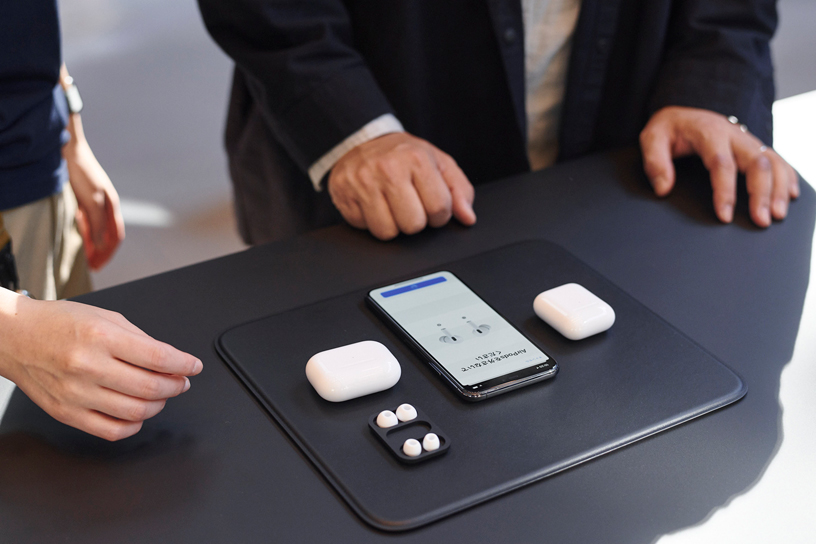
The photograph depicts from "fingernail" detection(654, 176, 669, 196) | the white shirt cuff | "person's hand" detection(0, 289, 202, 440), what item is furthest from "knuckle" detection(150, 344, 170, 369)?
"fingernail" detection(654, 176, 669, 196)

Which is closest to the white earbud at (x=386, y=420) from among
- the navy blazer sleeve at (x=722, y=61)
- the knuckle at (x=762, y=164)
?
the knuckle at (x=762, y=164)

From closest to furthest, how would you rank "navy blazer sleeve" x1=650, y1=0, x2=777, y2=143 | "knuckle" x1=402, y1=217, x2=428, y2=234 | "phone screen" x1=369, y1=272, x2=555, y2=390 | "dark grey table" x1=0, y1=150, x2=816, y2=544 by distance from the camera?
"dark grey table" x1=0, y1=150, x2=816, y2=544 < "phone screen" x1=369, y1=272, x2=555, y2=390 < "knuckle" x1=402, y1=217, x2=428, y2=234 < "navy blazer sleeve" x1=650, y1=0, x2=777, y2=143

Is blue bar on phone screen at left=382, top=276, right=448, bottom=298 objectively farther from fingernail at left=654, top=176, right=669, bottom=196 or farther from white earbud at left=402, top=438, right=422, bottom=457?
fingernail at left=654, top=176, right=669, bottom=196

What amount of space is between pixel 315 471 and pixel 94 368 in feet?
0.54

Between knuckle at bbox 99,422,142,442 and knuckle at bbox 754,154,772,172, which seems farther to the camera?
knuckle at bbox 754,154,772,172

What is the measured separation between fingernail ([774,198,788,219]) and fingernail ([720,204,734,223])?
47 millimetres

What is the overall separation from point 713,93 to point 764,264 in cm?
33

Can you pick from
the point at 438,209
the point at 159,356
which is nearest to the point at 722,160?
the point at 438,209

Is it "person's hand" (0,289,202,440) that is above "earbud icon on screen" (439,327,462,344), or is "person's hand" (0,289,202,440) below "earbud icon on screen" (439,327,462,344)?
above

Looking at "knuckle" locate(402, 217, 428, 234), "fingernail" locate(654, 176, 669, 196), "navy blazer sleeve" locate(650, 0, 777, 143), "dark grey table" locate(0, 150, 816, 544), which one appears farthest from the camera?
"navy blazer sleeve" locate(650, 0, 777, 143)

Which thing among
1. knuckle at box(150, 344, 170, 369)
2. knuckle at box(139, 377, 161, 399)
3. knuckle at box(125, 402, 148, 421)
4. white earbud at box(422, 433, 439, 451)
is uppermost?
knuckle at box(150, 344, 170, 369)

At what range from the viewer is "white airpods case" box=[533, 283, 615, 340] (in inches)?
24.0

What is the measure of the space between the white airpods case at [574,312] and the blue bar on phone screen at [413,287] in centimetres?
9

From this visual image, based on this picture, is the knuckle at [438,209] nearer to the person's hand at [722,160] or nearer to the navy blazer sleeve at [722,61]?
the person's hand at [722,160]
